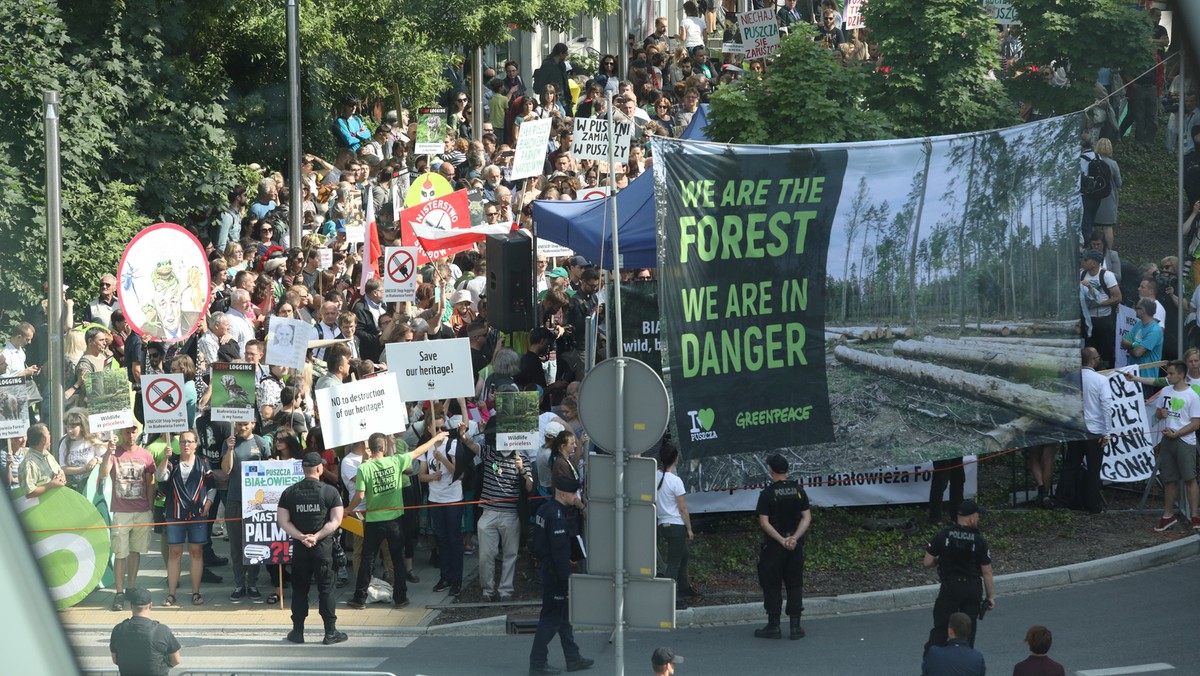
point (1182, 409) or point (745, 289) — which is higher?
point (745, 289)

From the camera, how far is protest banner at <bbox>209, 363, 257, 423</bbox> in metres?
12.6

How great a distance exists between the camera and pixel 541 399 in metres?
14.4

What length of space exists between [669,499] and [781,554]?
45.1 inches

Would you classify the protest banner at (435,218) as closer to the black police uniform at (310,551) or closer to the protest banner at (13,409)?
the protest banner at (13,409)

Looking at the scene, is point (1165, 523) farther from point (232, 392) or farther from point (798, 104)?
point (232, 392)

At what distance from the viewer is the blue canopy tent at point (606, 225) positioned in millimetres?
14367

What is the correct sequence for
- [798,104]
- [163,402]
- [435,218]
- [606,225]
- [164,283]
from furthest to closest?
[435,218] < [798,104] < [606,225] < [164,283] < [163,402]

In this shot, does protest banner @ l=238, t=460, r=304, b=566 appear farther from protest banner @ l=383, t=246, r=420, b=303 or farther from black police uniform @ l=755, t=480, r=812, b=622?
black police uniform @ l=755, t=480, r=812, b=622

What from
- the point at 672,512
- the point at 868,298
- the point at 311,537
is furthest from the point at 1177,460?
the point at 311,537

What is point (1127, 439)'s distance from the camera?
14078 mm

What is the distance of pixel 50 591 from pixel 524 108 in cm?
2549

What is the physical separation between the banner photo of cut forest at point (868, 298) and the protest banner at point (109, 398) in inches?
178

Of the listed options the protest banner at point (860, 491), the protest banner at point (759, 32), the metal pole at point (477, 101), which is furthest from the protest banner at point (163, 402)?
the protest banner at point (759, 32)

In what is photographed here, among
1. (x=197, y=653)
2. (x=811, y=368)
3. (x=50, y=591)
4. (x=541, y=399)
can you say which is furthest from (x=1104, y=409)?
(x=50, y=591)
